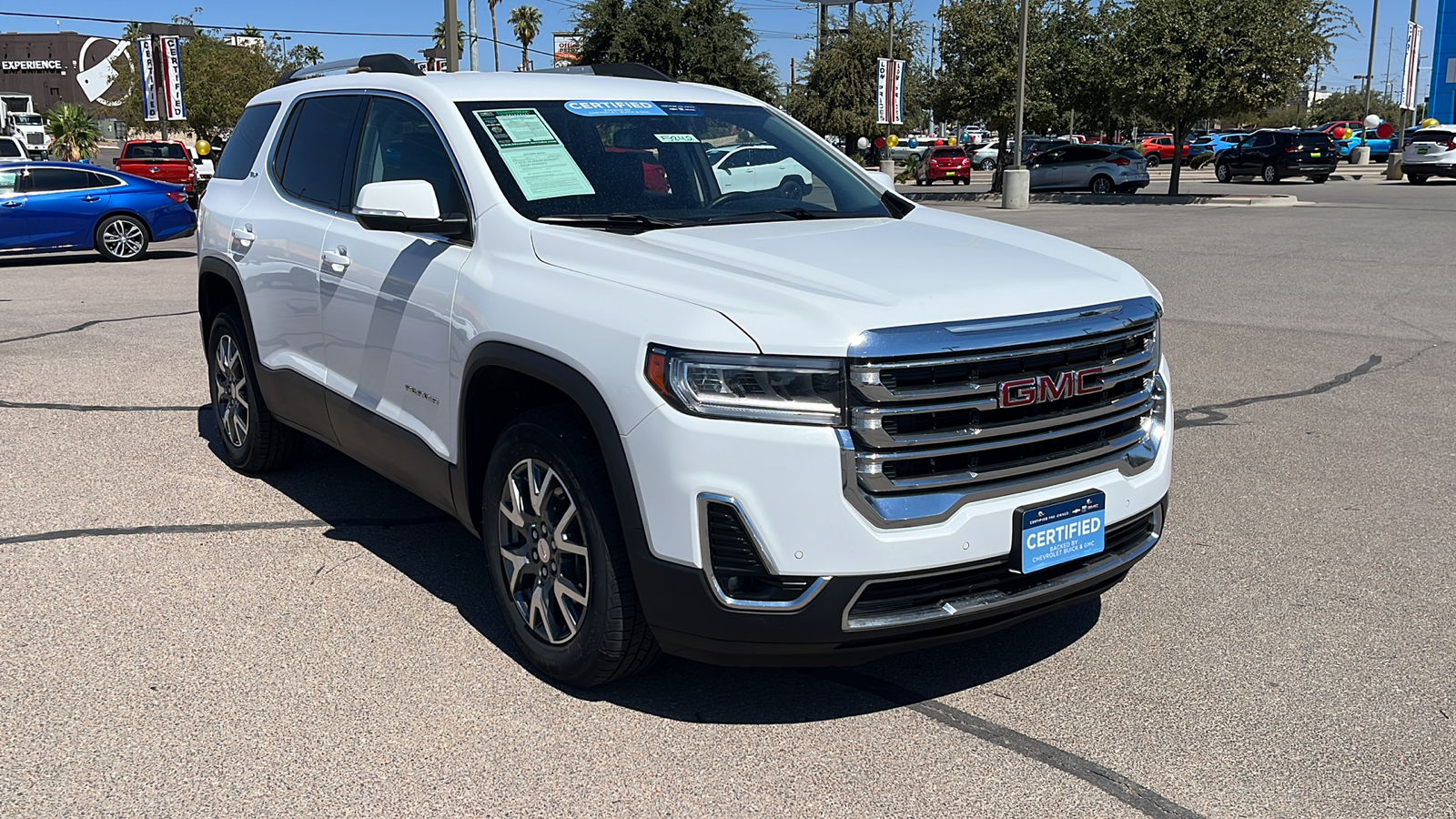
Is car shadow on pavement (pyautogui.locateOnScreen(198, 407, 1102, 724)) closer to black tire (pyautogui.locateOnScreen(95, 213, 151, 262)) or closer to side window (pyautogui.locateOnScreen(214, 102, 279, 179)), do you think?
side window (pyautogui.locateOnScreen(214, 102, 279, 179))

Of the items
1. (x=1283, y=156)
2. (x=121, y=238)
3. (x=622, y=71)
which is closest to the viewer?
(x=622, y=71)

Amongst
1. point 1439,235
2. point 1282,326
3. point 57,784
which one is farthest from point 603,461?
point 1439,235

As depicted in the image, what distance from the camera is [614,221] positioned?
165 inches

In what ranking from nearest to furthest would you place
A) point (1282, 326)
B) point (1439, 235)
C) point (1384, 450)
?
point (1384, 450) < point (1282, 326) < point (1439, 235)

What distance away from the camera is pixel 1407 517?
562 centimetres

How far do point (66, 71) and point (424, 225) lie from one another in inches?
5786

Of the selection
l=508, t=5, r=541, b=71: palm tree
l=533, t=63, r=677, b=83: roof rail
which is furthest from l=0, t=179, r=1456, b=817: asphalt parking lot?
l=508, t=5, r=541, b=71: palm tree

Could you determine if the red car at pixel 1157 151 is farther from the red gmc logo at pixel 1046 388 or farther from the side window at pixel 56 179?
the red gmc logo at pixel 1046 388

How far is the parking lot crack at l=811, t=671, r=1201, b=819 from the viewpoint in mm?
3248

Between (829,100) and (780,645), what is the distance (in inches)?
2088

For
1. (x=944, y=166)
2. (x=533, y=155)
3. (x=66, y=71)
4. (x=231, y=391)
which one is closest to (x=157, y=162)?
(x=944, y=166)

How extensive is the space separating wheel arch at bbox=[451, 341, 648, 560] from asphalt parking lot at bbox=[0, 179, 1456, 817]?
57 centimetres

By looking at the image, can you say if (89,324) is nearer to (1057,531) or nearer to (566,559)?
(566,559)

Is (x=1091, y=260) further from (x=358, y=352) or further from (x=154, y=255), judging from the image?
(x=154, y=255)
